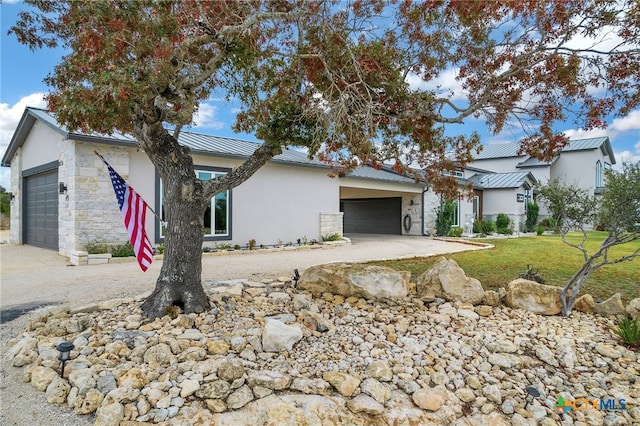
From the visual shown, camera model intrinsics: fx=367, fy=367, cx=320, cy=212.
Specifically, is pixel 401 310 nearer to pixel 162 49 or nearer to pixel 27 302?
pixel 162 49

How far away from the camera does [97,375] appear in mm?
3238

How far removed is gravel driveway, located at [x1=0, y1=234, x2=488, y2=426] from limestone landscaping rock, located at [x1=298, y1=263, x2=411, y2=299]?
197 centimetres

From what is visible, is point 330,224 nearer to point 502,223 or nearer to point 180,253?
point 180,253

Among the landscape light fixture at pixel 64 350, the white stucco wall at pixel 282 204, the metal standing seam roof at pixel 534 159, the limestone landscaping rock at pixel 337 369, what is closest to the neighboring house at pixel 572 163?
the metal standing seam roof at pixel 534 159

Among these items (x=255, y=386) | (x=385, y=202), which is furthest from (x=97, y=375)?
(x=385, y=202)

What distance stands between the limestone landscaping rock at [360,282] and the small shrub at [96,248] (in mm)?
6626

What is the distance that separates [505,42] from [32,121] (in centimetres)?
1460

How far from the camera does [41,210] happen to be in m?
12.6

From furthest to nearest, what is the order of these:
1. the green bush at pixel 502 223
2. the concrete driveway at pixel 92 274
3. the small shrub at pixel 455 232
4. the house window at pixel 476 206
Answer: the house window at pixel 476 206 < the green bush at pixel 502 223 < the small shrub at pixel 455 232 < the concrete driveway at pixel 92 274

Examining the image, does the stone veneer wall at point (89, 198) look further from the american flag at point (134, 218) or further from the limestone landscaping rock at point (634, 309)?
the limestone landscaping rock at point (634, 309)

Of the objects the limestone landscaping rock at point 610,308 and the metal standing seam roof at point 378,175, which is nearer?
the limestone landscaping rock at point 610,308

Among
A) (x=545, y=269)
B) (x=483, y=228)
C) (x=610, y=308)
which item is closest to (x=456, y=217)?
(x=483, y=228)

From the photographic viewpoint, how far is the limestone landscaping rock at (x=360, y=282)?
5.46 metres

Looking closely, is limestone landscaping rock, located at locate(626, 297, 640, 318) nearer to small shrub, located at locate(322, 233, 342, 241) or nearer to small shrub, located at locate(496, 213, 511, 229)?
small shrub, located at locate(322, 233, 342, 241)
